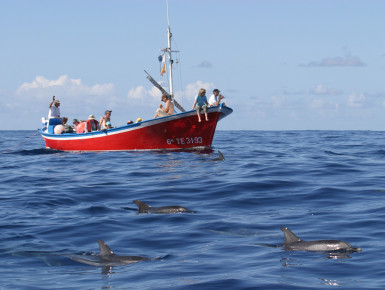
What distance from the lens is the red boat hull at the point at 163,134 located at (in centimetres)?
2844

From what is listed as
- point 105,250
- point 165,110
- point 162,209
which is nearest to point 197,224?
point 162,209

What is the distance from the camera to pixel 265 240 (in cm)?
1024

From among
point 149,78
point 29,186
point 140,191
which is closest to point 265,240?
point 140,191

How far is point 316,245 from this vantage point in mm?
9391

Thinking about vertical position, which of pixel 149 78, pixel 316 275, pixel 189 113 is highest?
pixel 149 78

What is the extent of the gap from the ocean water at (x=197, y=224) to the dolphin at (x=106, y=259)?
0.53ft

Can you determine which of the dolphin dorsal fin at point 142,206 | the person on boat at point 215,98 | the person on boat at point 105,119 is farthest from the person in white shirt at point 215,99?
the dolphin dorsal fin at point 142,206

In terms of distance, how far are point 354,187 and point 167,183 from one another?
5317 mm

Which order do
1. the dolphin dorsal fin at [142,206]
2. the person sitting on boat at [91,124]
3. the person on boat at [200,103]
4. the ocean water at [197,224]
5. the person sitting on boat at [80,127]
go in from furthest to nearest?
the person sitting on boat at [80,127], the person sitting on boat at [91,124], the person on boat at [200,103], the dolphin dorsal fin at [142,206], the ocean water at [197,224]

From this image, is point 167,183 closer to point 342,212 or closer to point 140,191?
point 140,191

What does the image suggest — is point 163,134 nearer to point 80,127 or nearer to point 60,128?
point 80,127

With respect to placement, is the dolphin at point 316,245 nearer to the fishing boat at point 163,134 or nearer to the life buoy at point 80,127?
the fishing boat at point 163,134

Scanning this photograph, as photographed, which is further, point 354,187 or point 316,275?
point 354,187

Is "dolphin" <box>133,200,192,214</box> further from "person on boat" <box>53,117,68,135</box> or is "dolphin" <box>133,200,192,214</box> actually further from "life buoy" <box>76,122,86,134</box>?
"person on boat" <box>53,117,68,135</box>
